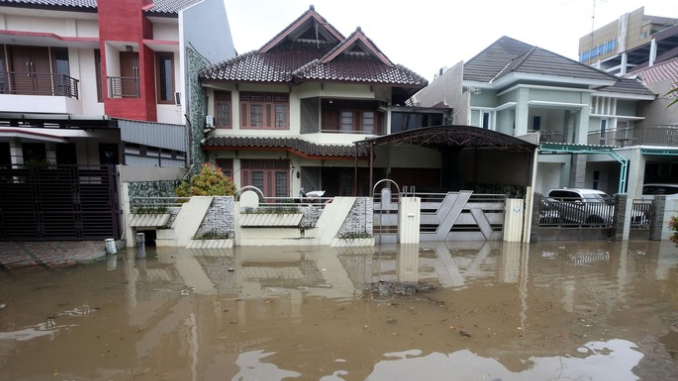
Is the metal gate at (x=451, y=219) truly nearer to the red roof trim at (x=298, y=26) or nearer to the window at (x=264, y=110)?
the window at (x=264, y=110)

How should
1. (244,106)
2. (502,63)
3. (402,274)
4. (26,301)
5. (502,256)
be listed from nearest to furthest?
1. (26,301)
2. (402,274)
3. (502,256)
4. (244,106)
5. (502,63)

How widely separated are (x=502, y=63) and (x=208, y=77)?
15.3 meters

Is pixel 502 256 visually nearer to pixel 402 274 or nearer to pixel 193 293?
pixel 402 274

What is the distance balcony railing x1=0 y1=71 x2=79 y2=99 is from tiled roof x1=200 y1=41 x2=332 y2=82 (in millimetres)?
4747

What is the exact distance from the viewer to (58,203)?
8.38 meters

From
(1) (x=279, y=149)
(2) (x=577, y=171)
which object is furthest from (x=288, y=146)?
(2) (x=577, y=171)

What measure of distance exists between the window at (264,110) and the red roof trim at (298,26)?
2.60 metres

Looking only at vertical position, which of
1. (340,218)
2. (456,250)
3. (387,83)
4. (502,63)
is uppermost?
(502,63)

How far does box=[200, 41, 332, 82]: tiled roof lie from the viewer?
1246cm

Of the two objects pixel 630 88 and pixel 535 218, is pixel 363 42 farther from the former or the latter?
pixel 630 88

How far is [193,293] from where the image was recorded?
5766 mm

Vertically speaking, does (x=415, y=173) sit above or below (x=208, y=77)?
below

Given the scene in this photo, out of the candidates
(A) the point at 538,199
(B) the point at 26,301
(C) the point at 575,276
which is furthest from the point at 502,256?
(B) the point at 26,301

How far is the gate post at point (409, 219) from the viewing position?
31.8 feet
